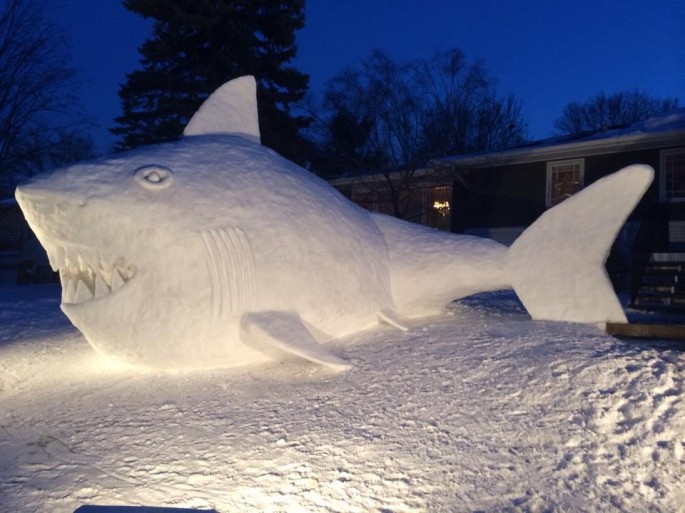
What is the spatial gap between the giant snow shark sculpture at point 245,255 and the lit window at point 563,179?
372 inches

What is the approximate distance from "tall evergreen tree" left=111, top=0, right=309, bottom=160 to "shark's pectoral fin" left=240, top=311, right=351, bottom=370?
13.4 meters

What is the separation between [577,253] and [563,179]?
991cm

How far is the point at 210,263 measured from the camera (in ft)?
14.4

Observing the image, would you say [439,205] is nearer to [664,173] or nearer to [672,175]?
[664,173]

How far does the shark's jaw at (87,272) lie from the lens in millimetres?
4316

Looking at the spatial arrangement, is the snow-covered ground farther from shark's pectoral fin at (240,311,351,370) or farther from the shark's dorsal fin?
the shark's dorsal fin

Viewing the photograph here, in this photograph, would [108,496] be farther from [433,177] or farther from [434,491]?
[433,177]

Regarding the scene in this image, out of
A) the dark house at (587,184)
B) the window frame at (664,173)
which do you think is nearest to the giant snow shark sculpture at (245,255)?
the dark house at (587,184)

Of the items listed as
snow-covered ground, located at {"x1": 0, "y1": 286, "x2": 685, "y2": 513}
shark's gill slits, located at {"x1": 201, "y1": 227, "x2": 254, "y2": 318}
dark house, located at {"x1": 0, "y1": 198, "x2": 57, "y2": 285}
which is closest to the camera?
snow-covered ground, located at {"x1": 0, "y1": 286, "x2": 685, "y2": 513}

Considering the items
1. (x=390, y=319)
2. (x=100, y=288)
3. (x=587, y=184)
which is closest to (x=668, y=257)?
(x=587, y=184)

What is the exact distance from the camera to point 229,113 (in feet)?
19.4

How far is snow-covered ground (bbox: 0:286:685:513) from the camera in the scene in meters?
2.70

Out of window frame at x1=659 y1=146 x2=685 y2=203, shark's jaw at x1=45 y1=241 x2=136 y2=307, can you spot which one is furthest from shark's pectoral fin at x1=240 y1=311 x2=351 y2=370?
window frame at x1=659 y1=146 x2=685 y2=203

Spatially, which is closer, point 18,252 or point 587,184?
point 587,184
